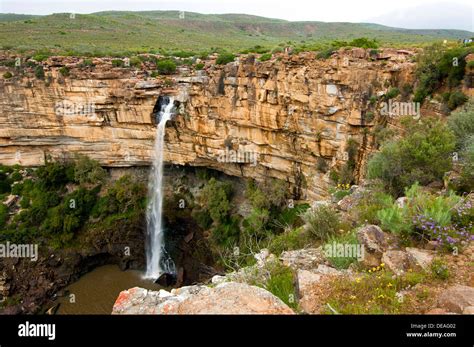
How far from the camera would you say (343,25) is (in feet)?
217

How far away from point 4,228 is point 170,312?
22769mm

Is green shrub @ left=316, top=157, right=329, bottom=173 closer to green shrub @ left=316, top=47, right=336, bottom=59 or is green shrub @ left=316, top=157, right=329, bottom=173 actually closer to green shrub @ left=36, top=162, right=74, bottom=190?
green shrub @ left=316, top=47, right=336, bottom=59

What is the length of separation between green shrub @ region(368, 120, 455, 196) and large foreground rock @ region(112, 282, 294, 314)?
5.25 m

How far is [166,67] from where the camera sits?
68.8 ft

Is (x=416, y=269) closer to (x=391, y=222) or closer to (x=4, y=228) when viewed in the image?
(x=391, y=222)

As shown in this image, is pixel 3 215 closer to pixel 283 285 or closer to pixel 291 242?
pixel 291 242

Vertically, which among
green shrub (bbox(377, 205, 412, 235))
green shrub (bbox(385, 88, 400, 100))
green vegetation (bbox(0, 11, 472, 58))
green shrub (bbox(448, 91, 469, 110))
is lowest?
green shrub (bbox(377, 205, 412, 235))

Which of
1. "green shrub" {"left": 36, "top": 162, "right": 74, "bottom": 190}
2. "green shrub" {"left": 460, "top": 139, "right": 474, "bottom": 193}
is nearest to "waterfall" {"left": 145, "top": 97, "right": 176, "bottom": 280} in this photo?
"green shrub" {"left": 36, "top": 162, "right": 74, "bottom": 190}

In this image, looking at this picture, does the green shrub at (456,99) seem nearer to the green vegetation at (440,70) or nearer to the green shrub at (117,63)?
the green vegetation at (440,70)

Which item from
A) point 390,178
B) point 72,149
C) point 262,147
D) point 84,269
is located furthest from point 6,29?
point 390,178

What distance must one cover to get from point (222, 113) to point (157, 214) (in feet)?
28.6

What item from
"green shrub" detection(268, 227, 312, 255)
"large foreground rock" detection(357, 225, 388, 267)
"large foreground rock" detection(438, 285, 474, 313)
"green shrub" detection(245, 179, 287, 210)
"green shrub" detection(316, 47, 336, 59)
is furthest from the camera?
"green shrub" detection(245, 179, 287, 210)

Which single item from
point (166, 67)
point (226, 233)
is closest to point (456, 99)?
point (226, 233)

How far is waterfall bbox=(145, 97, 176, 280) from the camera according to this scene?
20939 mm
